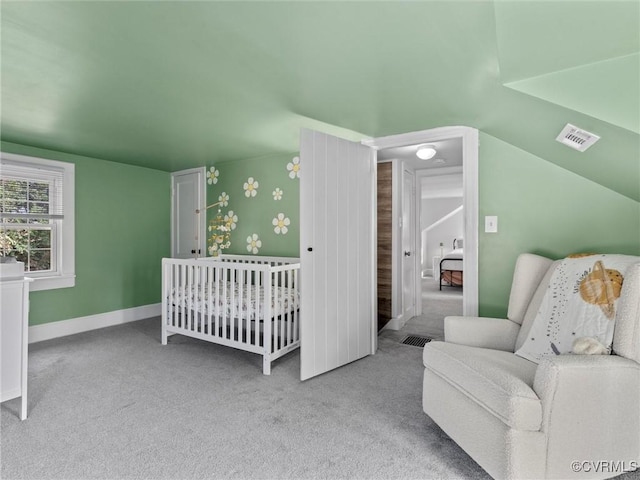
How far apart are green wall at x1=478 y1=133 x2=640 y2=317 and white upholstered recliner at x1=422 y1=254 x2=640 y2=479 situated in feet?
2.87

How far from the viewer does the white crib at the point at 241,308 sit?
2.72m

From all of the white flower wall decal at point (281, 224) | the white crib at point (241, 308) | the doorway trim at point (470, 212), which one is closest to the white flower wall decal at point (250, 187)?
the white flower wall decal at point (281, 224)

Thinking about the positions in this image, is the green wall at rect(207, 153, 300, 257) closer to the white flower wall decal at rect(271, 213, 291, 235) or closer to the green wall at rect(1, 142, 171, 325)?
the white flower wall decal at rect(271, 213, 291, 235)

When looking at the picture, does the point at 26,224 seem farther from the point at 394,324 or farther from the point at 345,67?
the point at 394,324

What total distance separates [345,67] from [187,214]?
3.59m

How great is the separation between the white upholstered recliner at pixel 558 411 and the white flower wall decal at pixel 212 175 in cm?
378

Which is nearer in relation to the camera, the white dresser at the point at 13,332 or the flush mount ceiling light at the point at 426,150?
the white dresser at the point at 13,332

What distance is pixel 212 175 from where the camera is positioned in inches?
178

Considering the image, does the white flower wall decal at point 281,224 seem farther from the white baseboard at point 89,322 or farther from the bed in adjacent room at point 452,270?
the bed in adjacent room at point 452,270

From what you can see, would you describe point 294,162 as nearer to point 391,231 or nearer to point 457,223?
point 391,231

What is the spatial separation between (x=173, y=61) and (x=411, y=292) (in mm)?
3732

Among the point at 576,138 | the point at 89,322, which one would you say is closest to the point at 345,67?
the point at 576,138

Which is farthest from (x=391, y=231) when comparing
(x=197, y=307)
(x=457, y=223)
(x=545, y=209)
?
(x=457, y=223)

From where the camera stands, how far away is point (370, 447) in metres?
1.71
